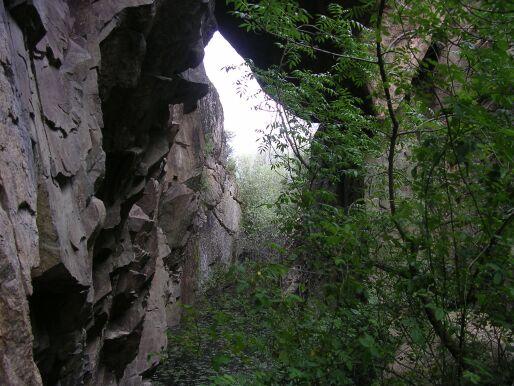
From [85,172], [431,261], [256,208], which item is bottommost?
[431,261]

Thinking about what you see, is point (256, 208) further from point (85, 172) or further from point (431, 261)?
point (431, 261)

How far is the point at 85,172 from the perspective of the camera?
4.17 meters

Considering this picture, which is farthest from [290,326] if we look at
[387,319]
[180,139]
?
[180,139]

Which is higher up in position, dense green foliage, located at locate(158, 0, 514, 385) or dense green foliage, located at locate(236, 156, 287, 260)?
dense green foliage, located at locate(236, 156, 287, 260)

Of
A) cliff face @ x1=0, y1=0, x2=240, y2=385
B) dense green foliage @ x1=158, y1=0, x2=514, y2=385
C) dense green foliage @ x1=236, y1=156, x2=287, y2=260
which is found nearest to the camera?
cliff face @ x1=0, y1=0, x2=240, y2=385

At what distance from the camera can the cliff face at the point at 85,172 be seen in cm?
250

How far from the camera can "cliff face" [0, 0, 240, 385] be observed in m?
2.50

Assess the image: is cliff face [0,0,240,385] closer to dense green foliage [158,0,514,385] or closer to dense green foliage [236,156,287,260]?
dense green foliage [158,0,514,385]

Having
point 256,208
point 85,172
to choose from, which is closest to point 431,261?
point 85,172

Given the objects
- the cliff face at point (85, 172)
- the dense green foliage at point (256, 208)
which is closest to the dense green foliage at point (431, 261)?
the cliff face at point (85, 172)

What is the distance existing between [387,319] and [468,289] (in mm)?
746

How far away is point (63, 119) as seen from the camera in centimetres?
381

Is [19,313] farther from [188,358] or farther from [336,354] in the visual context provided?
[188,358]

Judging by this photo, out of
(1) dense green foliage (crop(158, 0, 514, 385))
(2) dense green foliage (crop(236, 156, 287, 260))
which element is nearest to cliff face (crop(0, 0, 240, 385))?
(1) dense green foliage (crop(158, 0, 514, 385))
